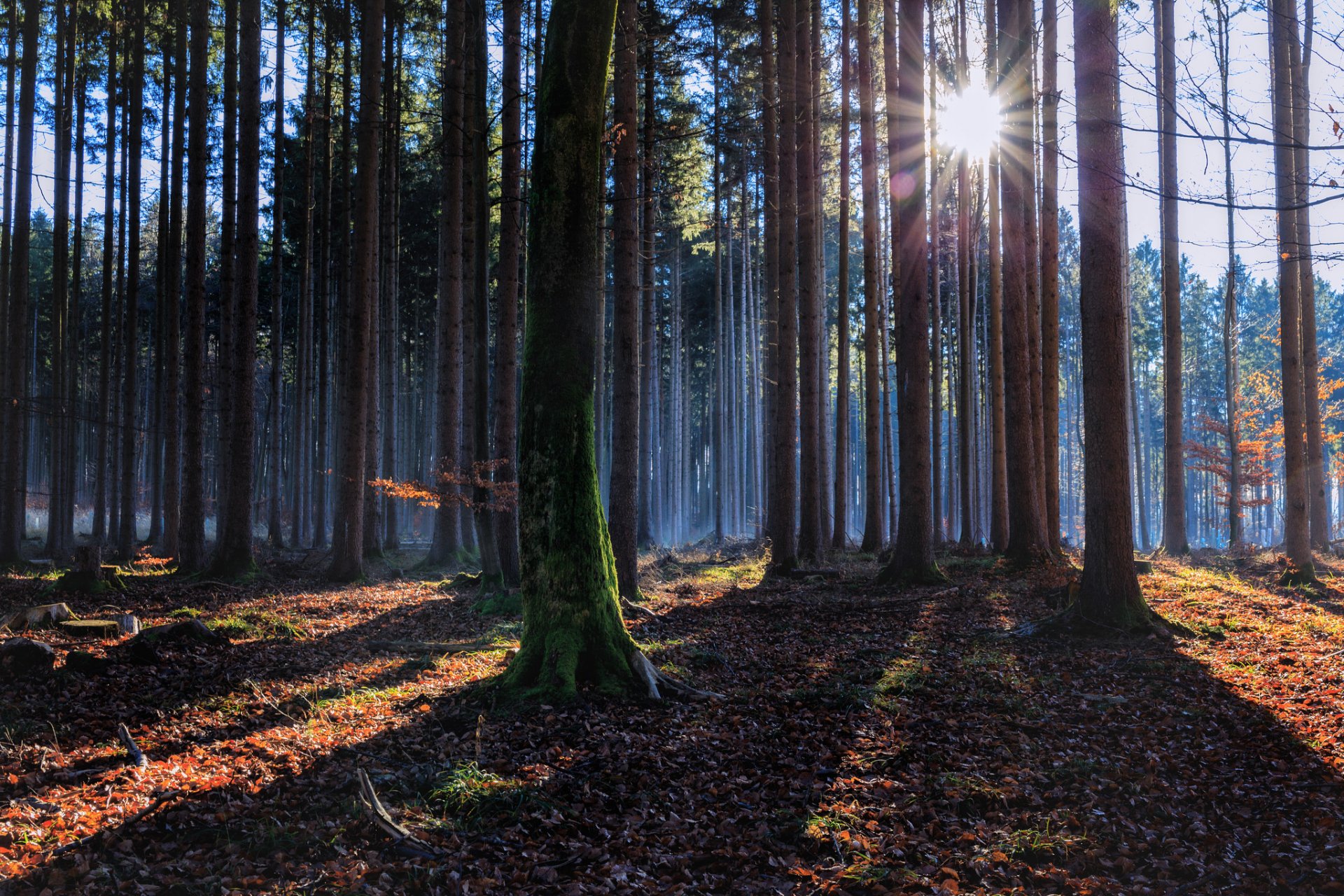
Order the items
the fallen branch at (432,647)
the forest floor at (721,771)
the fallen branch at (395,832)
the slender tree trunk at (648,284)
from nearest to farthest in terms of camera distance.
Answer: the forest floor at (721,771) < the fallen branch at (395,832) < the fallen branch at (432,647) < the slender tree trunk at (648,284)

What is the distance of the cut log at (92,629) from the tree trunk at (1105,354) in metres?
10.3

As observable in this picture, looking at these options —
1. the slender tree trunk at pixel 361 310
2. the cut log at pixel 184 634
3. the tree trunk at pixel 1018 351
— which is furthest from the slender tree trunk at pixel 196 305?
the tree trunk at pixel 1018 351

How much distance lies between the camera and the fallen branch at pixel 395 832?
381 cm

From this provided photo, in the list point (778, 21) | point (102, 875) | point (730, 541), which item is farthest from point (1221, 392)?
point (102, 875)

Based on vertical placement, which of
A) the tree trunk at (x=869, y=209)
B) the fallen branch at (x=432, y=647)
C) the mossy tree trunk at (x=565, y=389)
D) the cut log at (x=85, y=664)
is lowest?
the fallen branch at (x=432, y=647)

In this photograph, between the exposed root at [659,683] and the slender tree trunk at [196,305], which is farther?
the slender tree trunk at [196,305]

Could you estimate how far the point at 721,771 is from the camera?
16.4 feet

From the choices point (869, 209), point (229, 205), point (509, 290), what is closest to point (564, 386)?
point (509, 290)

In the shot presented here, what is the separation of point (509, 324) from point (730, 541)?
17.0m

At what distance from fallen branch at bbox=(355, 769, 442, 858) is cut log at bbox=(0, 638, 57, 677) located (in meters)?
4.21

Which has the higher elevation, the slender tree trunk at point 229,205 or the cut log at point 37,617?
the slender tree trunk at point 229,205

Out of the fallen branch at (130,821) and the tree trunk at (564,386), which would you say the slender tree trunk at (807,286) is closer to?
the tree trunk at (564,386)

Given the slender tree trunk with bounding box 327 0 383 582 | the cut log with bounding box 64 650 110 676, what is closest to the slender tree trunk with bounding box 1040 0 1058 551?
the slender tree trunk with bounding box 327 0 383 582

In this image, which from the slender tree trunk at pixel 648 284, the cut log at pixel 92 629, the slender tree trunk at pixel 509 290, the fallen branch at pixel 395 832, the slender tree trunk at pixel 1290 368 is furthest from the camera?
the slender tree trunk at pixel 648 284
